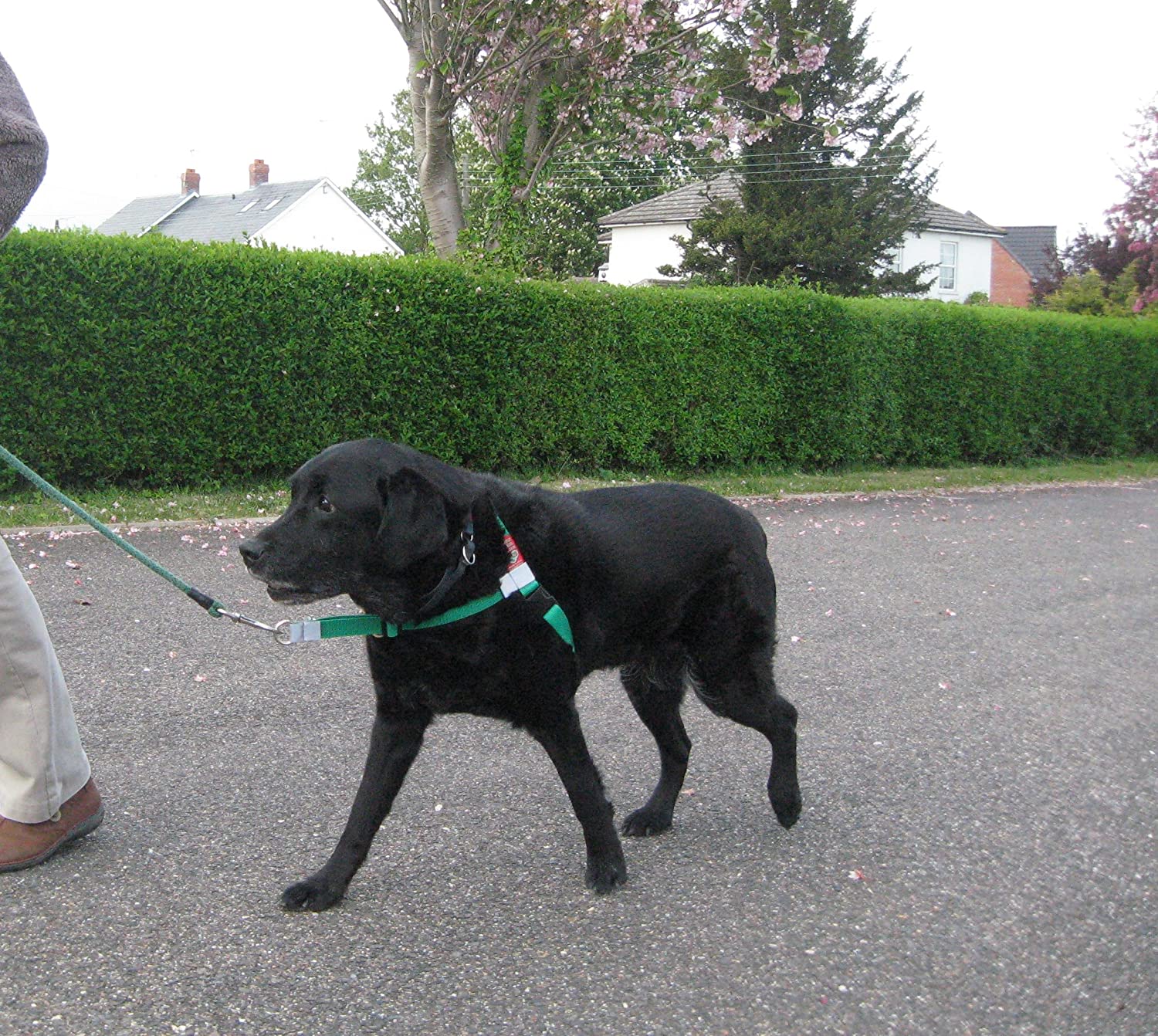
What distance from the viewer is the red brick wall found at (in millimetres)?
56344

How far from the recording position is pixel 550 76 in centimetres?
1349

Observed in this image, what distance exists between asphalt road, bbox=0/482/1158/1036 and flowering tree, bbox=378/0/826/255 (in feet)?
27.8

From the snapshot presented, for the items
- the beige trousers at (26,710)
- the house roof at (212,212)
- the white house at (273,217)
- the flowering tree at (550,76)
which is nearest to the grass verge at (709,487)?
the flowering tree at (550,76)

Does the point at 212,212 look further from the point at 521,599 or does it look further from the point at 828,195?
the point at 521,599

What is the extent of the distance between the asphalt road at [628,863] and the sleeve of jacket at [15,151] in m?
1.87

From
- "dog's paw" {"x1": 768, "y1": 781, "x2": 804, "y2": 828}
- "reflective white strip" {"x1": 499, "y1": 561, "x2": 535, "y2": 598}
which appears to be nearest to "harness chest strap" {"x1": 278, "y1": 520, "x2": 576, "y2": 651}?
"reflective white strip" {"x1": 499, "y1": 561, "x2": 535, "y2": 598}

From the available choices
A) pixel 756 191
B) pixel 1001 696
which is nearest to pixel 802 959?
pixel 1001 696

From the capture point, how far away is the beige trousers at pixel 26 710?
3062 millimetres

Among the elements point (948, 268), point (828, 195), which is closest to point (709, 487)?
point (828, 195)

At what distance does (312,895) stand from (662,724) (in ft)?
4.23

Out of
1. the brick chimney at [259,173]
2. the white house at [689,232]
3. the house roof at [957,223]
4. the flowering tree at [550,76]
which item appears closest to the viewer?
the flowering tree at [550,76]

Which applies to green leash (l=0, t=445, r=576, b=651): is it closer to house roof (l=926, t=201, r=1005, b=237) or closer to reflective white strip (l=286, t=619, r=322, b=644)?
reflective white strip (l=286, t=619, r=322, b=644)

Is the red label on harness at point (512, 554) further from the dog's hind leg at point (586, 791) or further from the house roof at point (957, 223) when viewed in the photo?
the house roof at point (957, 223)

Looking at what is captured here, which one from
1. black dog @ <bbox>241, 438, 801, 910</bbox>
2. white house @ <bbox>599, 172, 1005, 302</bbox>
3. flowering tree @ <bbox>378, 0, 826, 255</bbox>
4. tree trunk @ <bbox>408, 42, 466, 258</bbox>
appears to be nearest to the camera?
black dog @ <bbox>241, 438, 801, 910</bbox>
